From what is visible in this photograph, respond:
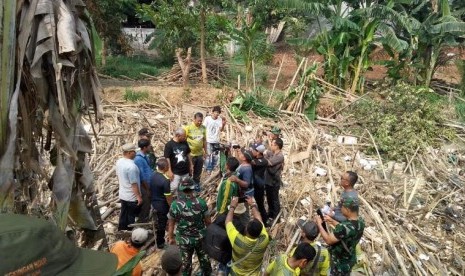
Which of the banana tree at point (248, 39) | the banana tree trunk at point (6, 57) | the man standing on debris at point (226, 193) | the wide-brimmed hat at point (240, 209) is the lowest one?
the wide-brimmed hat at point (240, 209)

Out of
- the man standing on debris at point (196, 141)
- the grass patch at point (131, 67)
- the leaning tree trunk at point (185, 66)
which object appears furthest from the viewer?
the grass patch at point (131, 67)

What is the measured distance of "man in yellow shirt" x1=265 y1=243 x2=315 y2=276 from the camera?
388 centimetres

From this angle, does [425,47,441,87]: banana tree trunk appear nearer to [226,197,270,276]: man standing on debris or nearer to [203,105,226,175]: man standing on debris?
[203,105,226,175]: man standing on debris

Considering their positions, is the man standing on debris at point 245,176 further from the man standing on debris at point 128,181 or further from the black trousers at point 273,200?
the man standing on debris at point 128,181

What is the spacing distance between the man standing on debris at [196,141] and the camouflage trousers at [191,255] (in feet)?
8.31

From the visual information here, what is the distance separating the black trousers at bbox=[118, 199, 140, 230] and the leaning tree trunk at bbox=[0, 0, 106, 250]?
2965 mm

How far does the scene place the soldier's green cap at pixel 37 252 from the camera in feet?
5.56

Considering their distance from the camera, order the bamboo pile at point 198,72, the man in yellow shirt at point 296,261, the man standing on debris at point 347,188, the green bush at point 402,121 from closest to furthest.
A: the man in yellow shirt at point 296,261, the man standing on debris at point 347,188, the green bush at point 402,121, the bamboo pile at point 198,72

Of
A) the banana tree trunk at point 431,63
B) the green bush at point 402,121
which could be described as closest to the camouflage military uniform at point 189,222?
the green bush at point 402,121

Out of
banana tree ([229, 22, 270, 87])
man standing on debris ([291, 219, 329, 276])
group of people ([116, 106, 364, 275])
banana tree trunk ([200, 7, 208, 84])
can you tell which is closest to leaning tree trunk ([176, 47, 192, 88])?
banana tree trunk ([200, 7, 208, 84])

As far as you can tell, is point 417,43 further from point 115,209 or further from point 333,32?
point 115,209

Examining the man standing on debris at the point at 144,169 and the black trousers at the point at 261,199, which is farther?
the black trousers at the point at 261,199

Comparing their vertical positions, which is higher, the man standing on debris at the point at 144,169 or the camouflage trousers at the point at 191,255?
the man standing on debris at the point at 144,169

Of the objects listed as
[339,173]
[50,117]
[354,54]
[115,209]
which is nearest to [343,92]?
[354,54]
